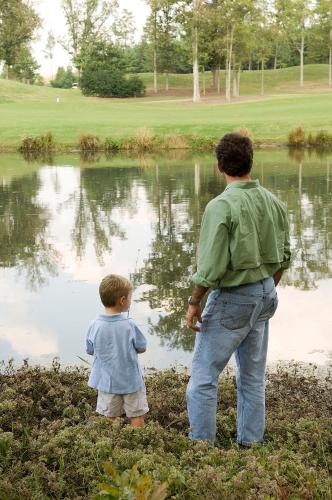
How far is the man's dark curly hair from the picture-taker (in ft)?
13.6

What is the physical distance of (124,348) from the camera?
4.64 m

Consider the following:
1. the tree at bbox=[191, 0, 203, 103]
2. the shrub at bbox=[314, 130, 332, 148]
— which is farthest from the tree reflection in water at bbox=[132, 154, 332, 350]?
the tree at bbox=[191, 0, 203, 103]

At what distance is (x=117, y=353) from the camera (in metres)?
4.65

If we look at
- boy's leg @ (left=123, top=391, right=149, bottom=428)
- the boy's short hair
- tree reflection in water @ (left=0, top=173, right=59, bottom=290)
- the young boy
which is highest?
the boy's short hair

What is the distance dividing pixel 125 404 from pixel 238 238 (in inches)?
55.9

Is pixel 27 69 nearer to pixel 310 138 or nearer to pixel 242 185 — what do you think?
pixel 310 138

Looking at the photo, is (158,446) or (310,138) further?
(310,138)

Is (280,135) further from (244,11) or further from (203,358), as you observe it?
(244,11)

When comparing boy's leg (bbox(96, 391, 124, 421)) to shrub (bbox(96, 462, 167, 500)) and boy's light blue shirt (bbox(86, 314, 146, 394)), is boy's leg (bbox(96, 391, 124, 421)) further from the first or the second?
shrub (bbox(96, 462, 167, 500))

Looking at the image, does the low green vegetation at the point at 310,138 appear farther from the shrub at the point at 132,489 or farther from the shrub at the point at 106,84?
the shrub at the point at 106,84

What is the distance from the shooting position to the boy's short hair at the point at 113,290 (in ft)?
15.1

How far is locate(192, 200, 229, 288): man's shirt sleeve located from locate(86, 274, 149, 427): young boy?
0.71 m

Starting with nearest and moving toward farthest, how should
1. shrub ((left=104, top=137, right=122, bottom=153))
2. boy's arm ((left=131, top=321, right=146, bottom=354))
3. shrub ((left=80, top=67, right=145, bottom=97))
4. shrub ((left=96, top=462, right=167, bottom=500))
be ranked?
1. shrub ((left=96, top=462, right=167, bottom=500))
2. boy's arm ((left=131, top=321, right=146, bottom=354))
3. shrub ((left=104, top=137, right=122, bottom=153))
4. shrub ((left=80, top=67, right=145, bottom=97))

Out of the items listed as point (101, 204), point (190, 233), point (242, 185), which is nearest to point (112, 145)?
point (101, 204)
